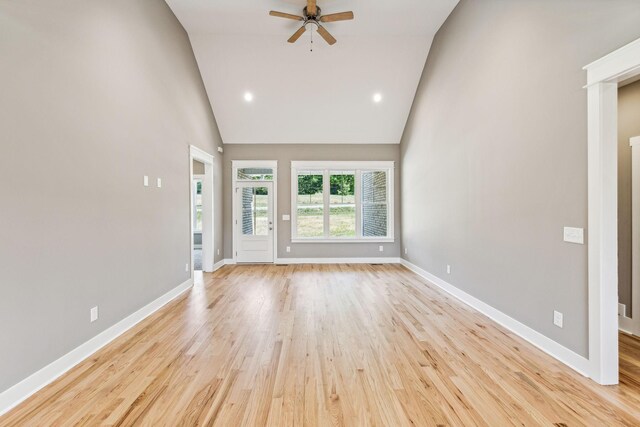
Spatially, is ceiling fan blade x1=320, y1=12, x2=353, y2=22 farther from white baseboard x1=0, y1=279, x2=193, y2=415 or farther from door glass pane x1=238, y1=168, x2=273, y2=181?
white baseboard x1=0, y1=279, x2=193, y2=415

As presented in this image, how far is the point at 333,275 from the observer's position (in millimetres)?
5840

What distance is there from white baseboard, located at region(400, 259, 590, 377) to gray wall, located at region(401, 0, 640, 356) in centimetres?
6

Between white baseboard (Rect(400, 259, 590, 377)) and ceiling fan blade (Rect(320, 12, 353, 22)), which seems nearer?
white baseboard (Rect(400, 259, 590, 377))

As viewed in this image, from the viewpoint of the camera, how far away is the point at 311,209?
23.7 feet

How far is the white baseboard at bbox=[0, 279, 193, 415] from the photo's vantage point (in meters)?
1.94

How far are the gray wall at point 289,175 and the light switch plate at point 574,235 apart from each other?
4.65 meters

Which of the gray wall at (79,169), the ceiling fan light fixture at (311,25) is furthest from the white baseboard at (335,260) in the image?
the ceiling fan light fixture at (311,25)

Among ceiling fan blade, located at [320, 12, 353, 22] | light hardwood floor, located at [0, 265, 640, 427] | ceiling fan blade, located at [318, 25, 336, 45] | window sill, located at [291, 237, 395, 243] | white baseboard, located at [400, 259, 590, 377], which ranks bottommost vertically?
light hardwood floor, located at [0, 265, 640, 427]

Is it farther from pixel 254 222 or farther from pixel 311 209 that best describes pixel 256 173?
pixel 311 209

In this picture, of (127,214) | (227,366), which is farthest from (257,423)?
(127,214)

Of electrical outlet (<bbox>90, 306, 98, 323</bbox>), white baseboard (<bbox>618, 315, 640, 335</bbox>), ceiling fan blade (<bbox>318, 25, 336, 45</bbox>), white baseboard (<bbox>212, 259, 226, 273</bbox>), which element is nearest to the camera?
electrical outlet (<bbox>90, 306, 98, 323</bbox>)

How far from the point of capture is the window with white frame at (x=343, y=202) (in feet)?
23.4

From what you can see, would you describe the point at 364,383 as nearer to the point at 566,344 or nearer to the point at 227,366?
the point at 227,366

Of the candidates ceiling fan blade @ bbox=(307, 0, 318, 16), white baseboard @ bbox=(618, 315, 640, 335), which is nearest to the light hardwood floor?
white baseboard @ bbox=(618, 315, 640, 335)
